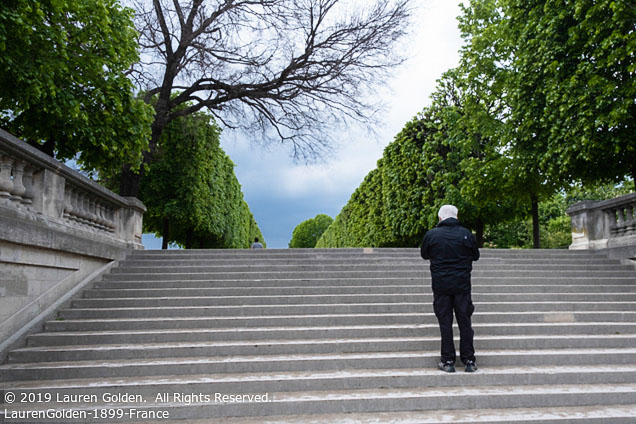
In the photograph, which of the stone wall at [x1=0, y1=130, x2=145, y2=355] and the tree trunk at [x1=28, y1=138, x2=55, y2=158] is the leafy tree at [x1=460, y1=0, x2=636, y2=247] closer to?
the stone wall at [x1=0, y1=130, x2=145, y2=355]

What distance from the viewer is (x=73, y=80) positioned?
7.62 metres

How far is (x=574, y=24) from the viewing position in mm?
10328

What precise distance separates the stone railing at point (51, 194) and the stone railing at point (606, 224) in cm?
1049

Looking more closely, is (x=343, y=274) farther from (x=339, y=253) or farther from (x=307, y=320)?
(x=307, y=320)

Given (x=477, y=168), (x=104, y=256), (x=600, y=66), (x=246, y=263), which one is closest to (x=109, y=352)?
(x=104, y=256)

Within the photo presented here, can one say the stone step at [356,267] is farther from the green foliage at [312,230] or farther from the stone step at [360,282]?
the green foliage at [312,230]

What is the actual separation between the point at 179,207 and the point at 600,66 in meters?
15.3

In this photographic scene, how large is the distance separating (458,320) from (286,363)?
2.01 m

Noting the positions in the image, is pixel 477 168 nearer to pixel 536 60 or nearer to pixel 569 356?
pixel 536 60

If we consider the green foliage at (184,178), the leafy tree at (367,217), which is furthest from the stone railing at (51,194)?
the leafy tree at (367,217)

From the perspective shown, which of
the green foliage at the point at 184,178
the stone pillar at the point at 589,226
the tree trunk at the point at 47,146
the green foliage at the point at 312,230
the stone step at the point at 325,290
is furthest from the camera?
the green foliage at the point at 312,230

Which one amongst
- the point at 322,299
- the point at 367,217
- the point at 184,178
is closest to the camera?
the point at 322,299

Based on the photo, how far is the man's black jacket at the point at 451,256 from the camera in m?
4.68

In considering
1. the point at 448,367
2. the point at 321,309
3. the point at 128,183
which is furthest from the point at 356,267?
the point at 128,183
